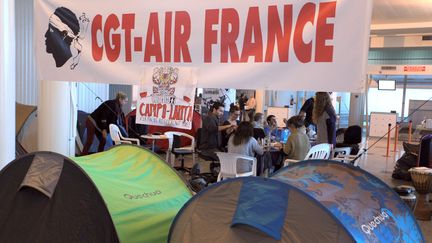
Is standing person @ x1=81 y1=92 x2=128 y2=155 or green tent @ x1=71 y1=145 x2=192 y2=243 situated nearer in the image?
green tent @ x1=71 y1=145 x2=192 y2=243

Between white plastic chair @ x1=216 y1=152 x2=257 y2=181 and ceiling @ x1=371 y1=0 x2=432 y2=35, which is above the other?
ceiling @ x1=371 y1=0 x2=432 y2=35

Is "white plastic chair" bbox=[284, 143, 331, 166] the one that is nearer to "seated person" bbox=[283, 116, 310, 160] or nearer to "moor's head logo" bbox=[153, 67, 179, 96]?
"seated person" bbox=[283, 116, 310, 160]

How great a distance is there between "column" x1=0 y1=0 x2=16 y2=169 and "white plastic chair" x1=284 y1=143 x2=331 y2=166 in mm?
3017

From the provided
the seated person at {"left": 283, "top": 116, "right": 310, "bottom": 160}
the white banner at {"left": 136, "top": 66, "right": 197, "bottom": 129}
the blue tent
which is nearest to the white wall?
the seated person at {"left": 283, "top": 116, "right": 310, "bottom": 160}

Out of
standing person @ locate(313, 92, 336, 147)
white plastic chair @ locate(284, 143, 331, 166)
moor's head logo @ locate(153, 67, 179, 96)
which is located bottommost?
white plastic chair @ locate(284, 143, 331, 166)

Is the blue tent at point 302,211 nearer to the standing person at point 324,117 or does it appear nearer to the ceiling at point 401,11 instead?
the standing person at point 324,117

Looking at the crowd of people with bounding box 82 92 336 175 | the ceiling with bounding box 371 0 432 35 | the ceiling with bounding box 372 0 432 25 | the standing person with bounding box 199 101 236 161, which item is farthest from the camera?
the ceiling with bounding box 371 0 432 35

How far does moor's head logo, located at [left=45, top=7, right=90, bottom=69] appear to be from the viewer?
115 inches

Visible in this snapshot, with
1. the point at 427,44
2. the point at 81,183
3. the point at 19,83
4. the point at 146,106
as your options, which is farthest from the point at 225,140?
the point at 427,44

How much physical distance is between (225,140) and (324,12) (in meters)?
4.83

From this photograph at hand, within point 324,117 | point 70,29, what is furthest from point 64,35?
point 324,117

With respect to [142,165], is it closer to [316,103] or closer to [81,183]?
[81,183]

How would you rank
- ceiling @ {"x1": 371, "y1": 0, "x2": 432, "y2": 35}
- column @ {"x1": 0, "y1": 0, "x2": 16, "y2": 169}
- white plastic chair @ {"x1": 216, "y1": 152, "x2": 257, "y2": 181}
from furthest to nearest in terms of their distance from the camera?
ceiling @ {"x1": 371, "y1": 0, "x2": 432, "y2": 35}, white plastic chair @ {"x1": 216, "y1": 152, "x2": 257, "y2": 181}, column @ {"x1": 0, "y1": 0, "x2": 16, "y2": 169}

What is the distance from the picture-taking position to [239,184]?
2045 mm
